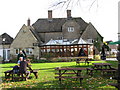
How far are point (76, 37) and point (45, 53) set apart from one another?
375 inches

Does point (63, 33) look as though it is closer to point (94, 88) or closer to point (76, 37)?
point (76, 37)

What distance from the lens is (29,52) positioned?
40188 millimetres

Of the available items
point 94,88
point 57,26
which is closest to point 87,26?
point 57,26

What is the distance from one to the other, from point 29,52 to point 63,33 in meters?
8.78

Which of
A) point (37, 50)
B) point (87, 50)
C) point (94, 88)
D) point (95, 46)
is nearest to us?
point (94, 88)

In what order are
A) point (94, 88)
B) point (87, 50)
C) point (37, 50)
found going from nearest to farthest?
1. point (94, 88)
2. point (87, 50)
3. point (37, 50)

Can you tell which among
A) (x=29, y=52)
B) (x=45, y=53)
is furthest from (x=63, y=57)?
(x=29, y=52)

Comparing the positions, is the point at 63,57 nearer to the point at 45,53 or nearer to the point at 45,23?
the point at 45,53

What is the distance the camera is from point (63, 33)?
43.7m

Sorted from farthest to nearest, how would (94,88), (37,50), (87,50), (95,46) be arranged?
(95,46) < (37,50) < (87,50) < (94,88)

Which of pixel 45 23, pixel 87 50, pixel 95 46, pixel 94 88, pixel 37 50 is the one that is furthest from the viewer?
pixel 45 23

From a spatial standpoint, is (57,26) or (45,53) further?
(57,26)

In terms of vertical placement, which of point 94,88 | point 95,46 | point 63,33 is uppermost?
point 63,33

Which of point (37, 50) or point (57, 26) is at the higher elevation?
point (57, 26)
